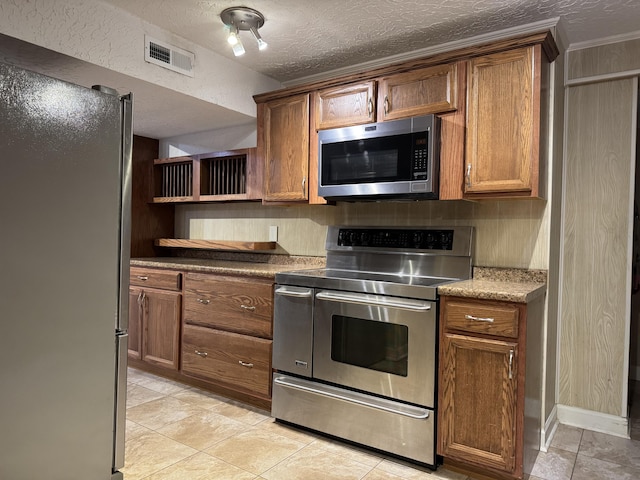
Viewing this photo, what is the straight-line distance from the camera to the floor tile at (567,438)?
8.04 ft

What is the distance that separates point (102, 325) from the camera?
1.61 m

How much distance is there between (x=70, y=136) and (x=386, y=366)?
170 centimetres

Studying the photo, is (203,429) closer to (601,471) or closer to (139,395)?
(139,395)

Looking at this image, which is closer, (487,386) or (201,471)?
(487,386)

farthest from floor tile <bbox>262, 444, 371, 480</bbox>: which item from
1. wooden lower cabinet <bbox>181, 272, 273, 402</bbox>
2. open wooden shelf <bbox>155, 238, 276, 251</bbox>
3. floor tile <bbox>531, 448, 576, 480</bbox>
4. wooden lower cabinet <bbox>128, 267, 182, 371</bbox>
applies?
open wooden shelf <bbox>155, 238, 276, 251</bbox>

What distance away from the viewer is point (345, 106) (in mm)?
2828

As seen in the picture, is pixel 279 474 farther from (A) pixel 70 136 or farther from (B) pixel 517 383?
(A) pixel 70 136

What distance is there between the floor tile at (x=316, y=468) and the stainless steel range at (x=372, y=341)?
150 millimetres

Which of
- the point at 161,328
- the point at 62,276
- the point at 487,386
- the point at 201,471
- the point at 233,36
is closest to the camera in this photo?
the point at 62,276

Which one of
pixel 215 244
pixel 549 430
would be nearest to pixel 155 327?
pixel 215 244

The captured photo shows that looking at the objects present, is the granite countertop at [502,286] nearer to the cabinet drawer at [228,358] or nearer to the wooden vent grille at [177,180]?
the cabinet drawer at [228,358]

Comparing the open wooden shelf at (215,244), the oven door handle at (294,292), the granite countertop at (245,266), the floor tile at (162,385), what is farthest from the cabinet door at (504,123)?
the floor tile at (162,385)

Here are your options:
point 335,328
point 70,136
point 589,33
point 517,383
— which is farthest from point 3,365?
point 589,33

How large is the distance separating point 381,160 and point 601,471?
1.89 metres
